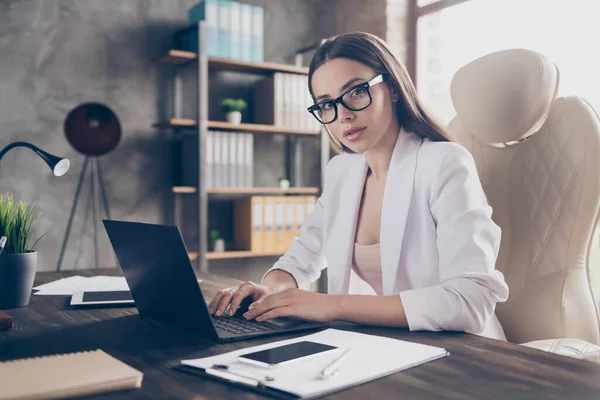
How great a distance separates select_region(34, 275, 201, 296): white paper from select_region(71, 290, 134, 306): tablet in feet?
0.20

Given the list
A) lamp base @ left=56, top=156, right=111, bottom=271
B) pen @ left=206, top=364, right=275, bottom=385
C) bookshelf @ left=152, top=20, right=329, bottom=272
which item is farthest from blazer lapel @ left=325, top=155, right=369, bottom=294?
lamp base @ left=56, top=156, right=111, bottom=271

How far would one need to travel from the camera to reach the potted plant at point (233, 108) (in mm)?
3330

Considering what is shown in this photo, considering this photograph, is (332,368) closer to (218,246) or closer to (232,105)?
(218,246)

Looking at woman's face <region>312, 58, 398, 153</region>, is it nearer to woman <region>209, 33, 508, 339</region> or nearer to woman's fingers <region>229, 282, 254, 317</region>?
woman <region>209, 33, 508, 339</region>

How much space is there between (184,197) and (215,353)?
2.73m

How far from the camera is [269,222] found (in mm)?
3379

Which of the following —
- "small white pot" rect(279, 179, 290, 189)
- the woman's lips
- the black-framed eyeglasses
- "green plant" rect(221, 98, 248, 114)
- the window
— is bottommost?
"small white pot" rect(279, 179, 290, 189)

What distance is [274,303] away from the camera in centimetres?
107

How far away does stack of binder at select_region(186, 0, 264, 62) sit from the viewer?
3.22 metres

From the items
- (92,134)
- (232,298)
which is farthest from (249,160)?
(232,298)

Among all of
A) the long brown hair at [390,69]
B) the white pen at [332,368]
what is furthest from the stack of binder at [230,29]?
the white pen at [332,368]

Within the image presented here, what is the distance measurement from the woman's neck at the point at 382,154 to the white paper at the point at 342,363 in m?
0.70

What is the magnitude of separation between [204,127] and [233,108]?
12.3 inches

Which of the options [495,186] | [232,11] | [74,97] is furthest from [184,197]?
[495,186]
